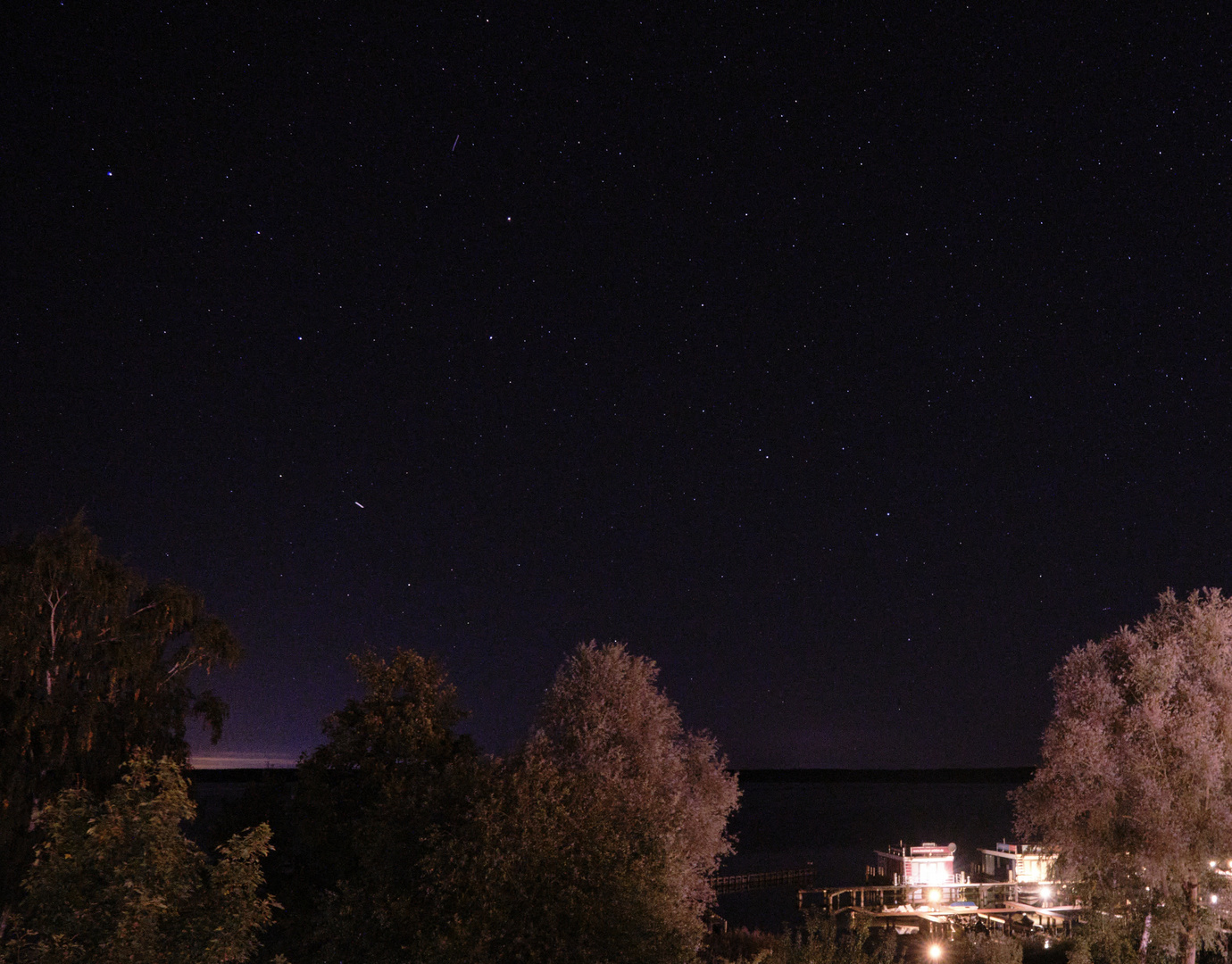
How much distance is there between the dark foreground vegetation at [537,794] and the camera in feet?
71.5

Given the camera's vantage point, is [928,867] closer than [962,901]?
No

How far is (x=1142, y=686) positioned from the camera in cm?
3161

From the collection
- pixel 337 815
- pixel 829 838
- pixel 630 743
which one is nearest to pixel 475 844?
pixel 337 815

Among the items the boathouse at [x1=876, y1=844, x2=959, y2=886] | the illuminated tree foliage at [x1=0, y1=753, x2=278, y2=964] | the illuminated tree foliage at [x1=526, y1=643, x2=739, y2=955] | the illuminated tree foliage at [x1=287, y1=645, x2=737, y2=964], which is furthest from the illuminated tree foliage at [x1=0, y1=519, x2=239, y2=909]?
the boathouse at [x1=876, y1=844, x2=959, y2=886]

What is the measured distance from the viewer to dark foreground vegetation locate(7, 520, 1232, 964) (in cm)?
2178

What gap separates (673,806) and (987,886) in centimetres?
2662

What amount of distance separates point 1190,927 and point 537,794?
21.9m

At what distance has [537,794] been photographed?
22688 mm

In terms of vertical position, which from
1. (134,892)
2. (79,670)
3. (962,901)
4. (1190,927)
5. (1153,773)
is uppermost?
(79,670)

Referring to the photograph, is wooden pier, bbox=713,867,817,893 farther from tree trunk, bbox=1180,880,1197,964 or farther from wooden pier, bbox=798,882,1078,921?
tree trunk, bbox=1180,880,1197,964

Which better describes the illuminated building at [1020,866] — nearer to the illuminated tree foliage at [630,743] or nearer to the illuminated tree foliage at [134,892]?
the illuminated tree foliage at [630,743]

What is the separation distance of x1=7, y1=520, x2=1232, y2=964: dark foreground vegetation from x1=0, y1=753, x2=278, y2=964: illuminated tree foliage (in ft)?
5.15

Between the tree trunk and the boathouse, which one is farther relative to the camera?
the boathouse

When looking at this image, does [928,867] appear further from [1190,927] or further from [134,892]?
[134,892]
